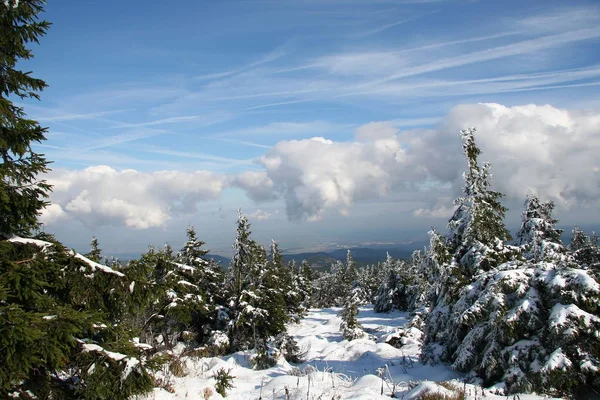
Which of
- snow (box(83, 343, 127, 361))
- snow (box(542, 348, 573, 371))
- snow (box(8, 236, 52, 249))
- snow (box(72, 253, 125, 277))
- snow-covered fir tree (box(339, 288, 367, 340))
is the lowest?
snow-covered fir tree (box(339, 288, 367, 340))

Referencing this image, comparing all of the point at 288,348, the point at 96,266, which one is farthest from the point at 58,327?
the point at 288,348

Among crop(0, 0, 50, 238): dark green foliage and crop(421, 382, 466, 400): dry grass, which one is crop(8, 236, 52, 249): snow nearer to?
crop(0, 0, 50, 238): dark green foliage

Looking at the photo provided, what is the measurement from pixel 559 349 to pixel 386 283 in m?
41.1

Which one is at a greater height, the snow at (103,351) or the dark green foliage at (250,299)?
the snow at (103,351)

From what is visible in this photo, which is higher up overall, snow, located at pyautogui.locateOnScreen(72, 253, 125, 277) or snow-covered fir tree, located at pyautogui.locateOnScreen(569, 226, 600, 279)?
snow, located at pyautogui.locateOnScreen(72, 253, 125, 277)

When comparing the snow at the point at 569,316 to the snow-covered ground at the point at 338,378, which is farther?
the snow at the point at 569,316

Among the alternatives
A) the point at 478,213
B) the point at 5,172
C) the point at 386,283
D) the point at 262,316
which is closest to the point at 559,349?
the point at 478,213

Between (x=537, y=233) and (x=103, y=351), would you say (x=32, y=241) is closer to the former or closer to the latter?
(x=103, y=351)

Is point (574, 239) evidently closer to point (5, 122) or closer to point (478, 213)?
point (478, 213)

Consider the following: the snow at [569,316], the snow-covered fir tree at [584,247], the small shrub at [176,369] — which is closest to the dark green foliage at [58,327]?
the small shrub at [176,369]

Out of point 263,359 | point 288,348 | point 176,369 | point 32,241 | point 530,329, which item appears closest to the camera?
point 32,241

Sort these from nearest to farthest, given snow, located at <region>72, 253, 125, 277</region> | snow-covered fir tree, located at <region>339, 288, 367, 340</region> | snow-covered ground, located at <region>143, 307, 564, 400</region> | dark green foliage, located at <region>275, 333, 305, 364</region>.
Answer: snow, located at <region>72, 253, 125, 277</region> < snow-covered ground, located at <region>143, 307, 564, 400</region> < dark green foliage, located at <region>275, 333, 305, 364</region> < snow-covered fir tree, located at <region>339, 288, 367, 340</region>

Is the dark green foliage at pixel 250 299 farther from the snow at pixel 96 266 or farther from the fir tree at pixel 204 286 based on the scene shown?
the snow at pixel 96 266

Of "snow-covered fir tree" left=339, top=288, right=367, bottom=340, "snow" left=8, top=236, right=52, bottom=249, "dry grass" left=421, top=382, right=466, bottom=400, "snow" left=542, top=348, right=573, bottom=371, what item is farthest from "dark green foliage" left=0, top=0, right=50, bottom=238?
"snow-covered fir tree" left=339, top=288, right=367, bottom=340
